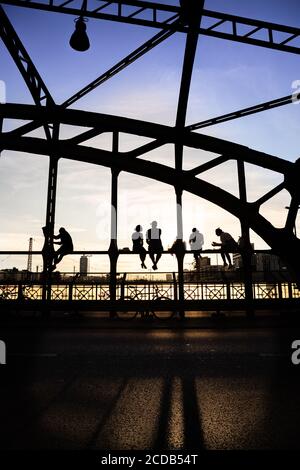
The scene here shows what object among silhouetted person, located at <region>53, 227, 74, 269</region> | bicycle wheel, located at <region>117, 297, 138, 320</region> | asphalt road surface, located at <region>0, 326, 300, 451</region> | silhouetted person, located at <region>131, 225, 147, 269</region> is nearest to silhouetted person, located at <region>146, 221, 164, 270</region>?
silhouetted person, located at <region>131, 225, 147, 269</region>

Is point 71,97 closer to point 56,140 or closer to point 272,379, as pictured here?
point 56,140

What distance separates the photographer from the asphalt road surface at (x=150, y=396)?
2.36 m

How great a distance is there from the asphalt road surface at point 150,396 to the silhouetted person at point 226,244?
5.47m

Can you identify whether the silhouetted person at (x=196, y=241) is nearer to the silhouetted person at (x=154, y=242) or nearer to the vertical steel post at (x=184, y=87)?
the vertical steel post at (x=184, y=87)

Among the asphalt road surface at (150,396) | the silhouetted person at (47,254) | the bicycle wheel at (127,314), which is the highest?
the silhouetted person at (47,254)

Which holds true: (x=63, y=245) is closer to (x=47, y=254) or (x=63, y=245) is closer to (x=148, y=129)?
(x=47, y=254)

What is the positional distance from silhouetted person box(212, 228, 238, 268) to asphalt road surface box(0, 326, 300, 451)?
547cm

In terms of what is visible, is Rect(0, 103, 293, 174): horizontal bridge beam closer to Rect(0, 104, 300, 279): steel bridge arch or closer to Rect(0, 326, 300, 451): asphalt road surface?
Rect(0, 104, 300, 279): steel bridge arch

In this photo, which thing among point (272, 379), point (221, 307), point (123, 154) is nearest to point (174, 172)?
point (123, 154)

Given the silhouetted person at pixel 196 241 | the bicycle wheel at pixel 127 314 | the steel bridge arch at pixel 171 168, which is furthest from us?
the silhouetted person at pixel 196 241

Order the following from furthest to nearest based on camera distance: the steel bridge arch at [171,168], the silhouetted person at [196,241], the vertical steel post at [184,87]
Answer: the silhouetted person at [196,241], the steel bridge arch at [171,168], the vertical steel post at [184,87]

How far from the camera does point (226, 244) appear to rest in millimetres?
11539

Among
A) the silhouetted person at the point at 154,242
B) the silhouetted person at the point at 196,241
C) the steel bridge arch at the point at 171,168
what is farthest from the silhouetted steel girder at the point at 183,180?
the silhouetted person at the point at 154,242
